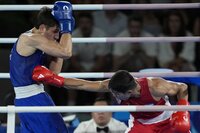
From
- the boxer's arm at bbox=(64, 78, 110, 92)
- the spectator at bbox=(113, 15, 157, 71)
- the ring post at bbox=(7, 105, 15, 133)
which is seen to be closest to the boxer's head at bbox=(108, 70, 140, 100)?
the boxer's arm at bbox=(64, 78, 110, 92)

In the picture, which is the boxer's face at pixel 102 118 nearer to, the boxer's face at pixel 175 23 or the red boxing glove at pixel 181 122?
the boxer's face at pixel 175 23

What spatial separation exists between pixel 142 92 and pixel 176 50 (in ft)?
6.96

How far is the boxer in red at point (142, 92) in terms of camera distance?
345cm

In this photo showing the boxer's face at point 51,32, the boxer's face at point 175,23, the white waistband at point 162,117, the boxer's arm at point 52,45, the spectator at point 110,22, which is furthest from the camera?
the spectator at point 110,22

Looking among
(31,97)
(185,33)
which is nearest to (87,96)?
(185,33)

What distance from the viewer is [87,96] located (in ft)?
19.2

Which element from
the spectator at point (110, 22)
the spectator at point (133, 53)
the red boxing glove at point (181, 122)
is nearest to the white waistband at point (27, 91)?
the red boxing glove at point (181, 122)

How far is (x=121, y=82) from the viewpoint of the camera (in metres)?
3.45

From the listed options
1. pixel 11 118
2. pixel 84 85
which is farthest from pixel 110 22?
pixel 11 118

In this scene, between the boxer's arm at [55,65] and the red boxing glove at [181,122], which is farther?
the boxer's arm at [55,65]

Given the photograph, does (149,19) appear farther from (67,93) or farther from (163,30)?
(67,93)

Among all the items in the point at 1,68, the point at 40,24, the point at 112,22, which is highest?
the point at 40,24

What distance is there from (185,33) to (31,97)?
2592 mm

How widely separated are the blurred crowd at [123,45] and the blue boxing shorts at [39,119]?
2093 millimetres
